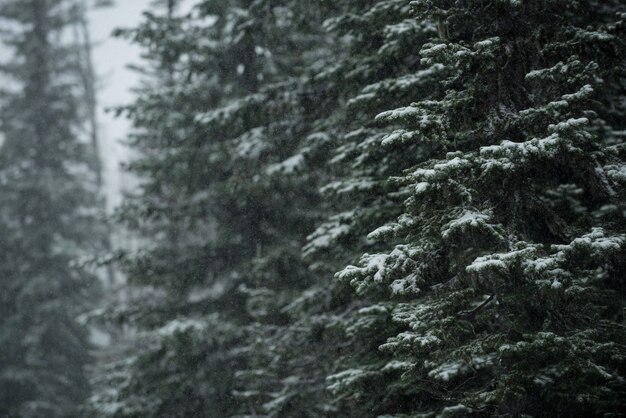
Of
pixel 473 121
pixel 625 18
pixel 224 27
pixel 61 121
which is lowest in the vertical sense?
pixel 473 121

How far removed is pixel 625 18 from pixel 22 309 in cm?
2010

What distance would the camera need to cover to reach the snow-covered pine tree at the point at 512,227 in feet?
14.6

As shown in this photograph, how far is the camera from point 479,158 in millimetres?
4637

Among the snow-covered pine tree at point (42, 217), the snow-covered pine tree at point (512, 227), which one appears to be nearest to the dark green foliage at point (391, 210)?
the snow-covered pine tree at point (512, 227)

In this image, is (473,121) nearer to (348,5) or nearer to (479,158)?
(479,158)

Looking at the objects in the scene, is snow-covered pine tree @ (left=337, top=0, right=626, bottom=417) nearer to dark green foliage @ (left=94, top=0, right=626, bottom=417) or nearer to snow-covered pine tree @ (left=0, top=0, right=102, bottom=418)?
dark green foliage @ (left=94, top=0, right=626, bottom=417)

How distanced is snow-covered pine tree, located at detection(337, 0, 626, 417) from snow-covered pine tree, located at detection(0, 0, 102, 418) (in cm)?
1576

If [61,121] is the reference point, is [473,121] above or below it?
below

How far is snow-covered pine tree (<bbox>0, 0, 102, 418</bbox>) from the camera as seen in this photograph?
17938 mm

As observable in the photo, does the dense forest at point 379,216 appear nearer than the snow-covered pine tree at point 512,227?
No

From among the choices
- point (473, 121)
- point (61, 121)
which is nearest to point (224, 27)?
point (473, 121)

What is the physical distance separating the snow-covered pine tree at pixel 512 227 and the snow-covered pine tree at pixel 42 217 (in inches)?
620

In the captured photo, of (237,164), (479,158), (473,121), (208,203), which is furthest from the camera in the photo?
(208,203)

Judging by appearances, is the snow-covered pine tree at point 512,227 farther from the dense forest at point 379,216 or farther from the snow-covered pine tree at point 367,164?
the snow-covered pine tree at point 367,164
